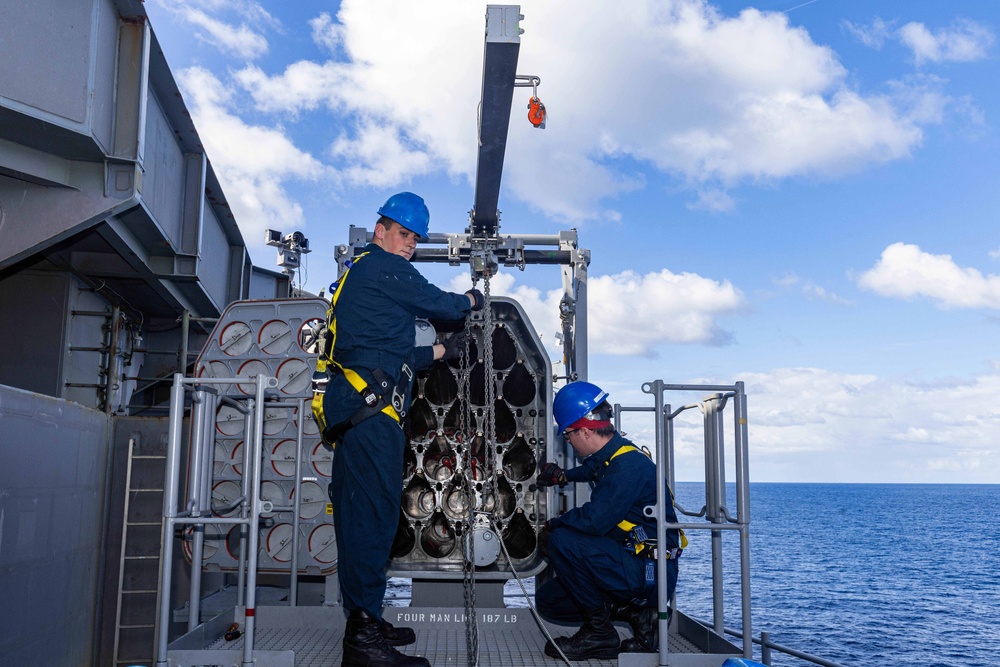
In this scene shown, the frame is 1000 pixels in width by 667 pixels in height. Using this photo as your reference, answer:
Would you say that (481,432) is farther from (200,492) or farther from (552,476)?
(200,492)

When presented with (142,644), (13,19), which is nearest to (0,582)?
(142,644)

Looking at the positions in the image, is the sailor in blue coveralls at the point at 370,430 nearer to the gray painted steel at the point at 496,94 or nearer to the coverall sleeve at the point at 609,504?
the coverall sleeve at the point at 609,504

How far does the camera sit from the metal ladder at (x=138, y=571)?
8.41 m

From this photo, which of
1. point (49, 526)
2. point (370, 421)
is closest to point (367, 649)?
point (370, 421)

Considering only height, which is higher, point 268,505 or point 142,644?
point 268,505

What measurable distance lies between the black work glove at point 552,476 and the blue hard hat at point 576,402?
0.33m

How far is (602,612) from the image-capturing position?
4395 millimetres

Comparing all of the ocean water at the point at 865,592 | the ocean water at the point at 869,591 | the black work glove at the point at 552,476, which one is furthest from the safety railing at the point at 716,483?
the ocean water at the point at 869,591

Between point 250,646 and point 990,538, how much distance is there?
8451 centimetres

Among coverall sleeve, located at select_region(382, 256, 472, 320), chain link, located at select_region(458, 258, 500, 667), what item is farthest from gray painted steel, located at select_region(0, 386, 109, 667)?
coverall sleeve, located at select_region(382, 256, 472, 320)

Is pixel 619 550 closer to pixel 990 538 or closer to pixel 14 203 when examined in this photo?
pixel 14 203

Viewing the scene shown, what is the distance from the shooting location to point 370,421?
3885mm

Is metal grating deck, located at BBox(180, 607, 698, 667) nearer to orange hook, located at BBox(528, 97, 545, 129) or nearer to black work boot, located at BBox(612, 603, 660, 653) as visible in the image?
black work boot, located at BBox(612, 603, 660, 653)

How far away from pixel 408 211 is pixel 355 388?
1.06 m
